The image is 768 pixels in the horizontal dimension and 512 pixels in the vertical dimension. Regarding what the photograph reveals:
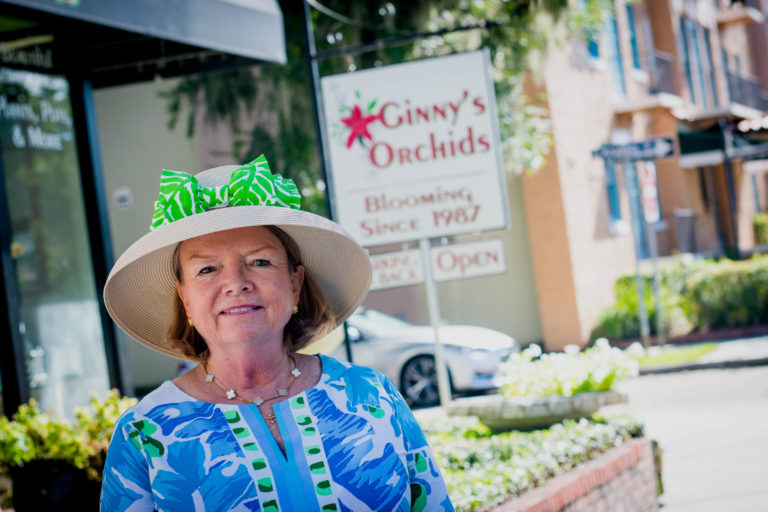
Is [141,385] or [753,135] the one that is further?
[753,135]

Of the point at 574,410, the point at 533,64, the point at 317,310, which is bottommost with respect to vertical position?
the point at 574,410

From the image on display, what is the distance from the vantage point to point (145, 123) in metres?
16.8

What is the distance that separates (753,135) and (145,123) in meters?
12.8

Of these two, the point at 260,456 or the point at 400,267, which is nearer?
the point at 260,456

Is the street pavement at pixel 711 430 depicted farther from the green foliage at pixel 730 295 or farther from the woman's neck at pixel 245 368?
the woman's neck at pixel 245 368

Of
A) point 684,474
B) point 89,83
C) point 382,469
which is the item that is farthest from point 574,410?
point 382,469

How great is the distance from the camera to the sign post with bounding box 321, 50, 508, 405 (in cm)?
670

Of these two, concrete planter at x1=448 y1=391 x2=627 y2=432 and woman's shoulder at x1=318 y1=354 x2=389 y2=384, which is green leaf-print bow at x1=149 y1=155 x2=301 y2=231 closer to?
woman's shoulder at x1=318 y1=354 x2=389 y2=384

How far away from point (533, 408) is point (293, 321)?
439 centimetres

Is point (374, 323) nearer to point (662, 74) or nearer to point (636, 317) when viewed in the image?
point (636, 317)

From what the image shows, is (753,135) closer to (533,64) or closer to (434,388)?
(533,64)

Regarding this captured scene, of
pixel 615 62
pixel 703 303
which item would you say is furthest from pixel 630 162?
pixel 615 62

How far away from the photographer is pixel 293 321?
2.71 m

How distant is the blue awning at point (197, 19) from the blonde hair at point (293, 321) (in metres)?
2.84
